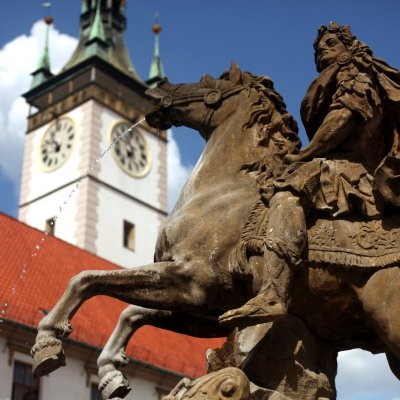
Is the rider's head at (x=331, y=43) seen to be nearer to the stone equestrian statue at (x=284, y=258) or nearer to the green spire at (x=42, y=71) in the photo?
the stone equestrian statue at (x=284, y=258)

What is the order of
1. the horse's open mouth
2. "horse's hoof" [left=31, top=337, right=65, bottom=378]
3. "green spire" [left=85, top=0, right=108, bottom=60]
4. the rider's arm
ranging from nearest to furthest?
"horse's hoof" [left=31, top=337, right=65, bottom=378], the rider's arm, the horse's open mouth, "green spire" [left=85, top=0, right=108, bottom=60]

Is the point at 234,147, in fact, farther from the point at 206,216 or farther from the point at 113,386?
the point at 113,386

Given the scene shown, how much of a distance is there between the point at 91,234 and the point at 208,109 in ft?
120

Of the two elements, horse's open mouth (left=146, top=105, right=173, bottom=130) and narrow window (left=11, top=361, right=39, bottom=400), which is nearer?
horse's open mouth (left=146, top=105, right=173, bottom=130)

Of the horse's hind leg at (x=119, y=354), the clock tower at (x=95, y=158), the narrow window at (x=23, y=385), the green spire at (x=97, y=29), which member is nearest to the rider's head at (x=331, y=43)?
the horse's hind leg at (x=119, y=354)

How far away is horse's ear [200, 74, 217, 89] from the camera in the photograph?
5582 mm

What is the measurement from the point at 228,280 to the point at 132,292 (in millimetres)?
538

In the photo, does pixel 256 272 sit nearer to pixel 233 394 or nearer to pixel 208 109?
pixel 233 394

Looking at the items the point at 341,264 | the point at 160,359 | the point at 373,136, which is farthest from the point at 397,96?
the point at 160,359

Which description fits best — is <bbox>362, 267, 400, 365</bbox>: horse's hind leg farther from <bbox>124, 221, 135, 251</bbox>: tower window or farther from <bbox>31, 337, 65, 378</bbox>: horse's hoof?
<bbox>124, 221, 135, 251</bbox>: tower window

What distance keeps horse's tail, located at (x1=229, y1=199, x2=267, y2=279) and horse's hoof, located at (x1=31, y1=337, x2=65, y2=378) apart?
1.02m

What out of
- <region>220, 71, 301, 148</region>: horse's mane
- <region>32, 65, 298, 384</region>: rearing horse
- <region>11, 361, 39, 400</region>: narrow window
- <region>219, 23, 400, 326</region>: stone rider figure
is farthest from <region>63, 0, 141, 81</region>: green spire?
<region>219, 23, 400, 326</region>: stone rider figure

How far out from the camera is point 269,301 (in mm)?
4355

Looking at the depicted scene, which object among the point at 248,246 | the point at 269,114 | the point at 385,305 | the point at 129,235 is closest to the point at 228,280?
the point at 248,246
